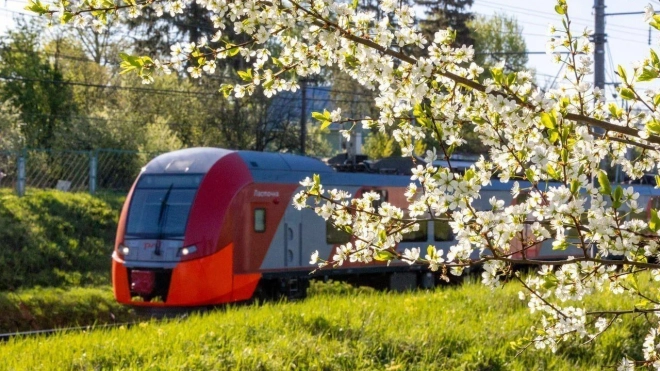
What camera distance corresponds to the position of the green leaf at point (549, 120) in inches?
164

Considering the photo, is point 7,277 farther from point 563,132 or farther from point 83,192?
point 563,132

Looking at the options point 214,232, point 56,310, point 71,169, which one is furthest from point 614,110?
point 71,169

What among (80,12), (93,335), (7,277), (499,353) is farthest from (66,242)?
(80,12)

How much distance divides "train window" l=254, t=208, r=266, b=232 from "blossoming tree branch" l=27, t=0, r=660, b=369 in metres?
10.6

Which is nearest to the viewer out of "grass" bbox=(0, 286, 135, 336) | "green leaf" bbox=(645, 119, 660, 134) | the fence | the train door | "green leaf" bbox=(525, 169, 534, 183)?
"green leaf" bbox=(645, 119, 660, 134)

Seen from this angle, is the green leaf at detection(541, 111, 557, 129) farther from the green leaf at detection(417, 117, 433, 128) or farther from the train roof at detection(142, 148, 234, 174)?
the train roof at detection(142, 148, 234, 174)

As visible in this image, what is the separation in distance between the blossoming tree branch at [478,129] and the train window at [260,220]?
10.6 m

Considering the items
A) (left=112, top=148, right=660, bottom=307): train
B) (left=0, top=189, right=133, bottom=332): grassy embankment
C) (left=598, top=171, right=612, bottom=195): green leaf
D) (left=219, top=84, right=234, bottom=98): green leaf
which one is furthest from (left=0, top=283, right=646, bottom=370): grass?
(left=0, top=189, right=133, bottom=332): grassy embankment

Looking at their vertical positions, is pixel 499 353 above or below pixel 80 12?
below

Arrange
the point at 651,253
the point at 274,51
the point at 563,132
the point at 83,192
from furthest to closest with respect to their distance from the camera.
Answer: the point at 274,51 → the point at 83,192 → the point at 651,253 → the point at 563,132

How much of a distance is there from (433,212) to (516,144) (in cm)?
57

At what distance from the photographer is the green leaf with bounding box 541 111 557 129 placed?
4.18 metres

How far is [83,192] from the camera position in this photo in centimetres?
2838

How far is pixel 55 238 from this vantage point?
24578 mm
